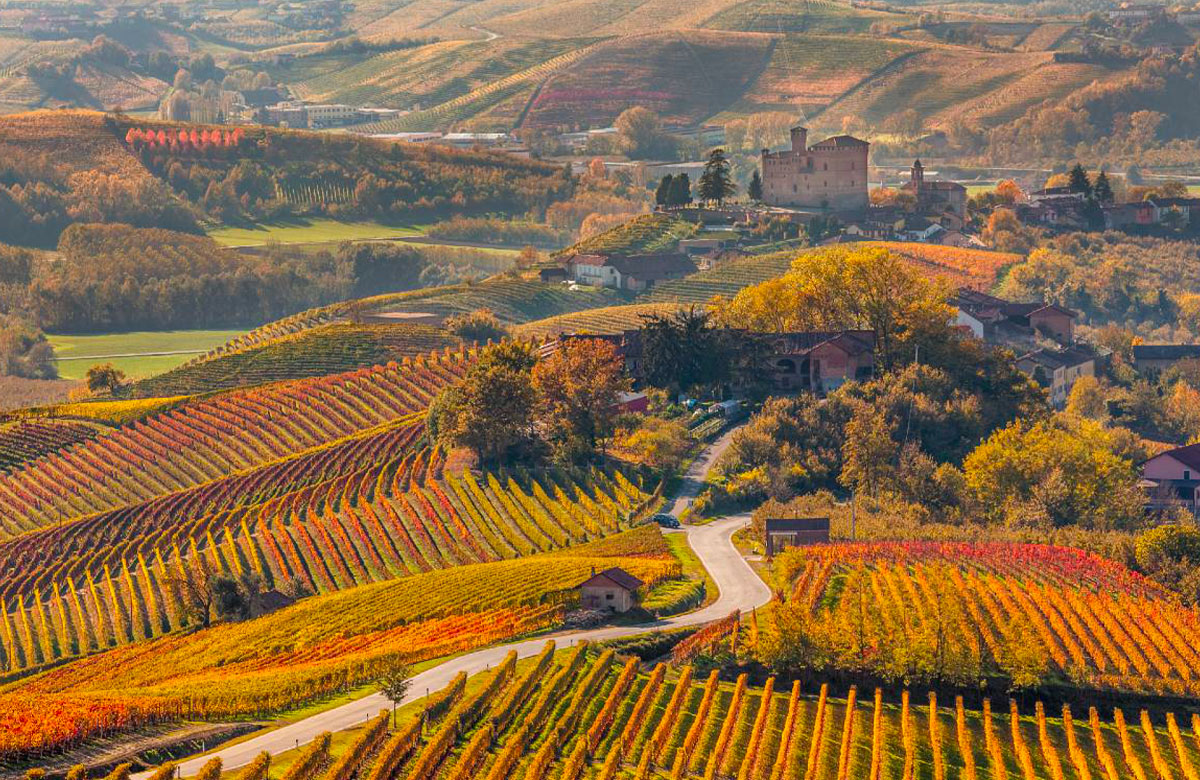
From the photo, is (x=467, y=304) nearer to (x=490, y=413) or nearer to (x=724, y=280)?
(x=724, y=280)

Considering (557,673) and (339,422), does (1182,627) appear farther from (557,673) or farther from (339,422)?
(339,422)

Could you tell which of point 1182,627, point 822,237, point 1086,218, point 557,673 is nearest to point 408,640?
point 557,673

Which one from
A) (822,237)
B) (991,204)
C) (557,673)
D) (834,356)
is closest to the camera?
(557,673)

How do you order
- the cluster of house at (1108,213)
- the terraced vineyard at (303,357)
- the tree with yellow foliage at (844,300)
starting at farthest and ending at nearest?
the cluster of house at (1108,213) → the terraced vineyard at (303,357) → the tree with yellow foliage at (844,300)

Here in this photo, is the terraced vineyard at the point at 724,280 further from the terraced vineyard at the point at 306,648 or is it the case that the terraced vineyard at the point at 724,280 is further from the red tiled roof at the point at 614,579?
the red tiled roof at the point at 614,579

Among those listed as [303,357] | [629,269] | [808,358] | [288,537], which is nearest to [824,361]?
[808,358]

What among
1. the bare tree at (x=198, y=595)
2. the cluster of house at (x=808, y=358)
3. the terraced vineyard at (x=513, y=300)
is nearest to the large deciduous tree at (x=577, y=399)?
the cluster of house at (x=808, y=358)
